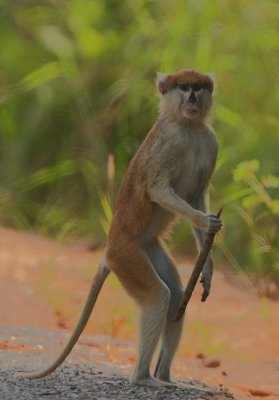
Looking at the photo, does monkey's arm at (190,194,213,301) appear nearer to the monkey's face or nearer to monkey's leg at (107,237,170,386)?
monkey's leg at (107,237,170,386)

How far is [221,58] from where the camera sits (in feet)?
27.1

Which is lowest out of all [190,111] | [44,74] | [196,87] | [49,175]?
[190,111]

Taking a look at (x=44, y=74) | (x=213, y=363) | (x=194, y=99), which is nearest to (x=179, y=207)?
(x=194, y=99)

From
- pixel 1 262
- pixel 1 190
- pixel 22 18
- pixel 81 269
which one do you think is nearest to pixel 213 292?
pixel 81 269

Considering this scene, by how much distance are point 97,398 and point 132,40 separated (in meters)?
4.89

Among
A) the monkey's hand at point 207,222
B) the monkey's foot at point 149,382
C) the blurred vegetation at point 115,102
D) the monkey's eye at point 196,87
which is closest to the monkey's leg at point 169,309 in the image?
the monkey's foot at point 149,382

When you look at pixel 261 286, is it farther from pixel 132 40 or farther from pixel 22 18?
pixel 22 18

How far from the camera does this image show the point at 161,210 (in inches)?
190

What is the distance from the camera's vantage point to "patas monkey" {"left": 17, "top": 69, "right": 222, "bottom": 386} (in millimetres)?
4715

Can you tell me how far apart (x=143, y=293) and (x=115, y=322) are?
2075 mm

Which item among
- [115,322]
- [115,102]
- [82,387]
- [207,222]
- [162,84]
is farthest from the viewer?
[115,102]

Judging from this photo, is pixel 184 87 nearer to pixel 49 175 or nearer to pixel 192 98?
pixel 192 98

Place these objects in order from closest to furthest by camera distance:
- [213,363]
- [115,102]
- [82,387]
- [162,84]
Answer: [82,387]
[162,84]
[213,363]
[115,102]

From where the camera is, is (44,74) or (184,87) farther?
(44,74)
